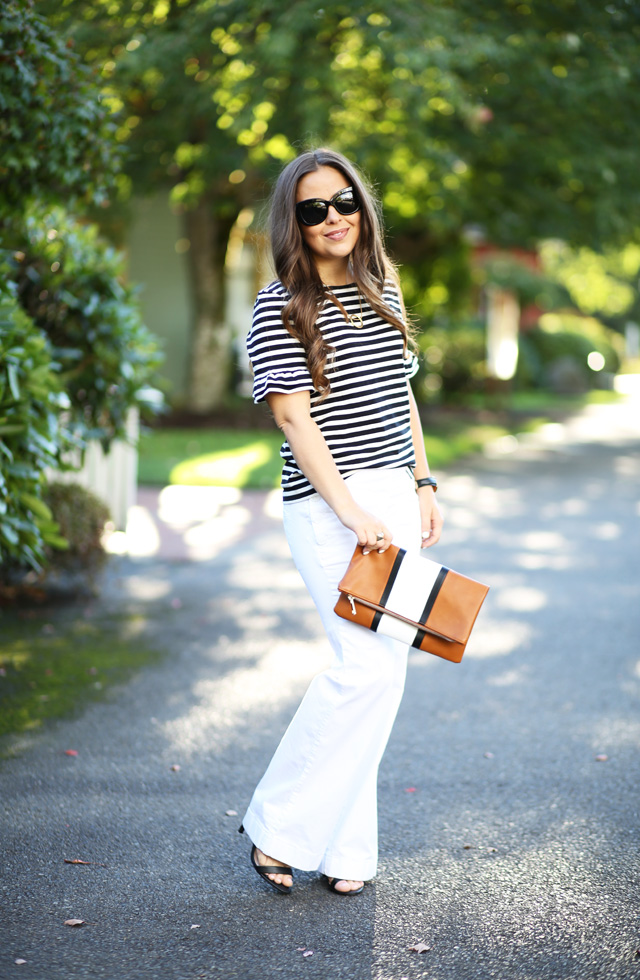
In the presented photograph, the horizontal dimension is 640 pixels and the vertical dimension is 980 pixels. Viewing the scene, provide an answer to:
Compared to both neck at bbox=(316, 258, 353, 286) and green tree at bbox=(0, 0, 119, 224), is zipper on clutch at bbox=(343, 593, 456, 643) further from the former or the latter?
green tree at bbox=(0, 0, 119, 224)

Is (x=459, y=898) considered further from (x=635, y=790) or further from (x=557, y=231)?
(x=557, y=231)

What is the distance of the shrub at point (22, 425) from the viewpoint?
4.52 m

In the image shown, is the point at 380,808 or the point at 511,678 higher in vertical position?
the point at 380,808

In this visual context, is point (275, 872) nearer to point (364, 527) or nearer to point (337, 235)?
point (364, 527)

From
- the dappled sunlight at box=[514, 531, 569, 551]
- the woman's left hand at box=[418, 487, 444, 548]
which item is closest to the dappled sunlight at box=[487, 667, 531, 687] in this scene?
the woman's left hand at box=[418, 487, 444, 548]

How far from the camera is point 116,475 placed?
7.74 m

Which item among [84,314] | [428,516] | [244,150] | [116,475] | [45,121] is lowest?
[116,475]

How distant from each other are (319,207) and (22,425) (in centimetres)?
215

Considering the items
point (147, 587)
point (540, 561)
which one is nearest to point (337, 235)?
point (147, 587)

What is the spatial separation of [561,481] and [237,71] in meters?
5.75

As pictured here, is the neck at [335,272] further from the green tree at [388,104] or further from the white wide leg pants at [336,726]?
the green tree at [388,104]

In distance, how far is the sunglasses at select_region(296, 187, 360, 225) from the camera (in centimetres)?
300

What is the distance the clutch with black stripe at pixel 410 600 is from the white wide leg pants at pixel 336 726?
91 mm

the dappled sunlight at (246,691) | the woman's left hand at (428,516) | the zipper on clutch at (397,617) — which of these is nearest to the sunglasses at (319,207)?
the woman's left hand at (428,516)
